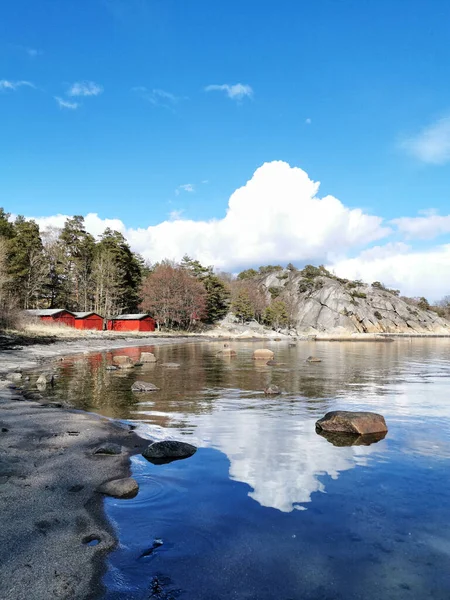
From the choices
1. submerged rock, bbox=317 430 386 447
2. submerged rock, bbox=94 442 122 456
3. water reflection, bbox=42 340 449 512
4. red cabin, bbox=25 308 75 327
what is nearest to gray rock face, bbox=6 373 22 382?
water reflection, bbox=42 340 449 512

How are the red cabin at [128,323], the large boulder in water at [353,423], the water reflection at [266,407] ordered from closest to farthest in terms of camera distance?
the water reflection at [266,407]
the large boulder in water at [353,423]
the red cabin at [128,323]

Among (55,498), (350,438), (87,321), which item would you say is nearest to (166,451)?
(55,498)

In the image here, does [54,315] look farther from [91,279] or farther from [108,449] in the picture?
[108,449]

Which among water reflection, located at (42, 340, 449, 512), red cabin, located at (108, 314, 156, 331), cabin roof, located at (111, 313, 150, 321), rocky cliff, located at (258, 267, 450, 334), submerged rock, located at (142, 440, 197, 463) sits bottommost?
water reflection, located at (42, 340, 449, 512)

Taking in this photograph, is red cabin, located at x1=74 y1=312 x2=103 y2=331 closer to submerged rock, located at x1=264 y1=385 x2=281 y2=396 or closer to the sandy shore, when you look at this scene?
submerged rock, located at x1=264 y1=385 x2=281 y2=396

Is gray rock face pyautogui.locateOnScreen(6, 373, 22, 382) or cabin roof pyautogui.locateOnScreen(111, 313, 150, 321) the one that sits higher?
cabin roof pyautogui.locateOnScreen(111, 313, 150, 321)

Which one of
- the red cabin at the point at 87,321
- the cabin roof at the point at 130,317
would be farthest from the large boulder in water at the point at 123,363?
the cabin roof at the point at 130,317

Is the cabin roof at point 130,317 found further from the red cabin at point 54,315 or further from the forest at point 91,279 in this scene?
the red cabin at point 54,315

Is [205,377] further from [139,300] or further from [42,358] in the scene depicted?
[139,300]

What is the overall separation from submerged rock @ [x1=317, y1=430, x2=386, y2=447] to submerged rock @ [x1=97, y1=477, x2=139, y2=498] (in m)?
5.76

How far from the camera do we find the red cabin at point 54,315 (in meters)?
61.9

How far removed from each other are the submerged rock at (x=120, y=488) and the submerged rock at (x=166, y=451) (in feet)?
5.42

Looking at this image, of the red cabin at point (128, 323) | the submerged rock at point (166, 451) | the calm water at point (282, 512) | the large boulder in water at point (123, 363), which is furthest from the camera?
the red cabin at point (128, 323)

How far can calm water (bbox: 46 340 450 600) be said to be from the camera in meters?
4.79
